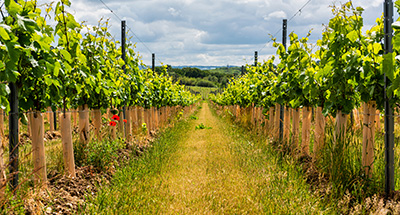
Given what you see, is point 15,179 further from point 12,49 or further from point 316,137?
point 316,137

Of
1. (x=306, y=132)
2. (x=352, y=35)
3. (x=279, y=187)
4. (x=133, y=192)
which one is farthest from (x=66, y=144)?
(x=306, y=132)

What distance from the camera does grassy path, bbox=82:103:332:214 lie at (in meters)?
4.09

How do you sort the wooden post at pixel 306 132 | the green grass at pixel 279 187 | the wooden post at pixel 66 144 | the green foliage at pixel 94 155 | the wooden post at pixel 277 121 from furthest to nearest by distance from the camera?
the wooden post at pixel 277 121 → the wooden post at pixel 306 132 → the green foliage at pixel 94 155 → the wooden post at pixel 66 144 → the green grass at pixel 279 187

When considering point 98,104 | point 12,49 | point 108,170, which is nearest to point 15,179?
point 12,49

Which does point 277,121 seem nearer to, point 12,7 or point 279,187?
point 279,187

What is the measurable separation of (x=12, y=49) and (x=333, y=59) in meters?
3.77

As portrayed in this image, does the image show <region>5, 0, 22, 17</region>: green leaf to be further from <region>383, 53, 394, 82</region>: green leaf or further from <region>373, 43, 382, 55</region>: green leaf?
<region>373, 43, 382, 55</region>: green leaf

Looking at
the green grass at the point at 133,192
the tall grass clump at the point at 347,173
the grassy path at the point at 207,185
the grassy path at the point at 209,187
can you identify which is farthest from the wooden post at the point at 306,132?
the green grass at the point at 133,192

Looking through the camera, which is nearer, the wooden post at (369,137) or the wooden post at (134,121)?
the wooden post at (369,137)

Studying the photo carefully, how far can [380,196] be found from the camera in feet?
12.5

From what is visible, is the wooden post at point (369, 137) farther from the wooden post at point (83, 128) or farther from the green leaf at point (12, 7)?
the wooden post at point (83, 128)

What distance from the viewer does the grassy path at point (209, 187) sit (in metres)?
4.09

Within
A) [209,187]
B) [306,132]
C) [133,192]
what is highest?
[306,132]

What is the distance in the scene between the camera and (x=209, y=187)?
5266 millimetres
